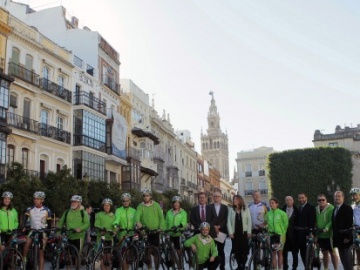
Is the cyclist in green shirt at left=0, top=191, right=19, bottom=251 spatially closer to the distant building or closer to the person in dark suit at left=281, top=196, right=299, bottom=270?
the person in dark suit at left=281, top=196, right=299, bottom=270

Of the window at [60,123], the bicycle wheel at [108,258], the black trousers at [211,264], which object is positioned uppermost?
the window at [60,123]

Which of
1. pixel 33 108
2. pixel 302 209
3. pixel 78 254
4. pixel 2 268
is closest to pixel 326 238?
pixel 302 209

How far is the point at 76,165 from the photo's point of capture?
39219 millimetres

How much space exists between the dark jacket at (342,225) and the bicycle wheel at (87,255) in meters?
5.77

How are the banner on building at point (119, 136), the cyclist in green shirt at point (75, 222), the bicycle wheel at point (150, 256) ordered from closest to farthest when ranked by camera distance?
the bicycle wheel at point (150, 256) < the cyclist in green shirt at point (75, 222) < the banner on building at point (119, 136)

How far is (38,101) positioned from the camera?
35.6m

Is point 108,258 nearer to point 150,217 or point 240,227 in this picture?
point 150,217

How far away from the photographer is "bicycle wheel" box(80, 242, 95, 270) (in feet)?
43.7

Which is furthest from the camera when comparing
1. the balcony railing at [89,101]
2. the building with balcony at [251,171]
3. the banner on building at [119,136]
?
the building with balcony at [251,171]

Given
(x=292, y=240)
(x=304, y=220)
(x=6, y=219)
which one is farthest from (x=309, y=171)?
(x=6, y=219)

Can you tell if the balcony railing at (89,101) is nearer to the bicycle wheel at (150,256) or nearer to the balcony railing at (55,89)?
the balcony railing at (55,89)

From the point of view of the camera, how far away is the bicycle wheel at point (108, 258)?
41.6ft

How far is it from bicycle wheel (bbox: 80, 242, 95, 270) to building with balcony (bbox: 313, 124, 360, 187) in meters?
72.3

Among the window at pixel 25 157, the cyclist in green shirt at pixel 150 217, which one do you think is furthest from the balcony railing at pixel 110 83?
the cyclist in green shirt at pixel 150 217
